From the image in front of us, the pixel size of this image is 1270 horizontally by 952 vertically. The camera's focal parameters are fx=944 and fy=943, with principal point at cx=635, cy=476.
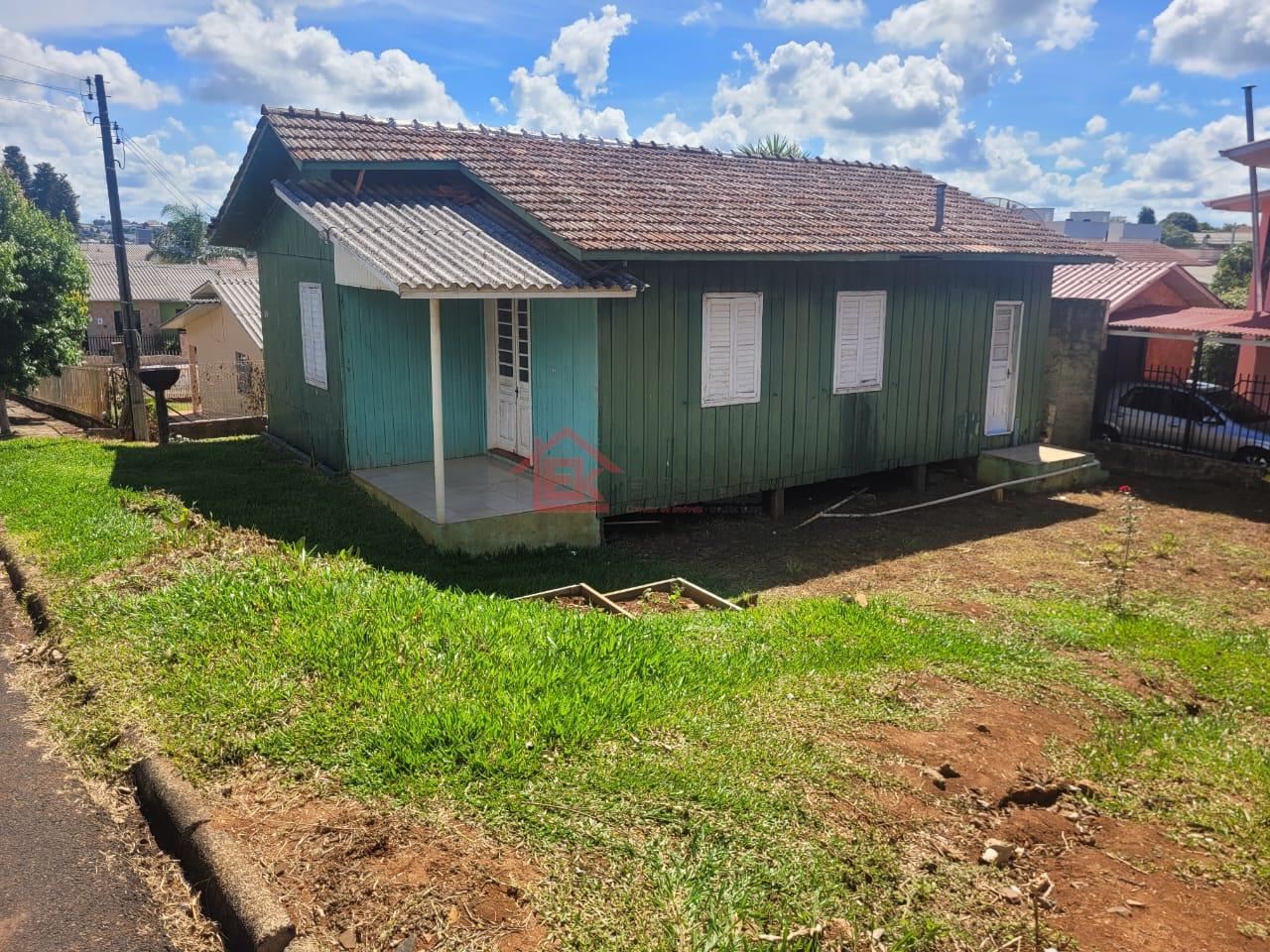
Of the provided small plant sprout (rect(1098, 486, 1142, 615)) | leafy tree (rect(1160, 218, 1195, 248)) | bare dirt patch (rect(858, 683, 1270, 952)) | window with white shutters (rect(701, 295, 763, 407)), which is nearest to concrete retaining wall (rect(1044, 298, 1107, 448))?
small plant sprout (rect(1098, 486, 1142, 615))

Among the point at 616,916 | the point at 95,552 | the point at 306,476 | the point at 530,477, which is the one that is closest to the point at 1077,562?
the point at 530,477

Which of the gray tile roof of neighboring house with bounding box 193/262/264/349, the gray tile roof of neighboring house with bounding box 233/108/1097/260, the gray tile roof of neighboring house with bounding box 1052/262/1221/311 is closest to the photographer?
the gray tile roof of neighboring house with bounding box 233/108/1097/260

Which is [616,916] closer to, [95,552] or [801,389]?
[95,552]

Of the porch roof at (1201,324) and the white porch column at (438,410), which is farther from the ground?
the porch roof at (1201,324)

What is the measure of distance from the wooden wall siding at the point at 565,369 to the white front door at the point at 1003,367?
694 cm

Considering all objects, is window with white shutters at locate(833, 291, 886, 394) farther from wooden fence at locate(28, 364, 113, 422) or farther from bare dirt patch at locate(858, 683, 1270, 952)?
wooden fence at locate(28, 364, 113, 422)

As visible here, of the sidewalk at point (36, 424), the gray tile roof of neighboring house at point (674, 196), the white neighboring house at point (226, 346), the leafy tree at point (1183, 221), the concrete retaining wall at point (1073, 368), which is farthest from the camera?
the leafy tree at point (1183, 221)

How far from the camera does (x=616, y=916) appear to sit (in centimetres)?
374

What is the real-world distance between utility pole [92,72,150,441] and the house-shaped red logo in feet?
25.5

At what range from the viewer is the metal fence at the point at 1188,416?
14.7m

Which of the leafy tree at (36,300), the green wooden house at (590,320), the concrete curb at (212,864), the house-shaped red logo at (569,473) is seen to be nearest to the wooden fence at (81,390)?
the leafy tree at (36,300)

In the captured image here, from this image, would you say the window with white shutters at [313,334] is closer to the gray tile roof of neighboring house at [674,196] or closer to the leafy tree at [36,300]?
the gray tile roof of neighboring house at [674,196]

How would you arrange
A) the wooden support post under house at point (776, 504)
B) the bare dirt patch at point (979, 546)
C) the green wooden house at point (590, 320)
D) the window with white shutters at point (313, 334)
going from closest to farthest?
the bare dirt patch at point (979, 546) < the green wooden house at point (590, 320) < the window with white shutters at point (313, 334) < the wooden support post under house at point (776, 504)

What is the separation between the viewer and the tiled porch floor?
9680mm
